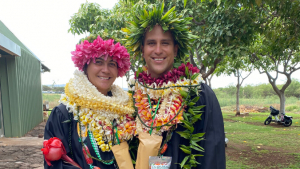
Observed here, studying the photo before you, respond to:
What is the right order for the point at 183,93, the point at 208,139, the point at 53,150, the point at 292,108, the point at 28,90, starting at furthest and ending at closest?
1. the point at 292,108
2. the point at 28,90
3. the point at 183,93
4. the point at 208,139
5. the point at 53,150

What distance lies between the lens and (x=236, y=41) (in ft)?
15.1

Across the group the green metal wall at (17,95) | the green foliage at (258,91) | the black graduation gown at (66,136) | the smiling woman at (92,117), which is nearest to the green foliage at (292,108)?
the green foliage at (258,91)

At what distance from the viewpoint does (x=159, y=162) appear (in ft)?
5.80

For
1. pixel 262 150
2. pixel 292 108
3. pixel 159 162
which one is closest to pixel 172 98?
pixel 159 162

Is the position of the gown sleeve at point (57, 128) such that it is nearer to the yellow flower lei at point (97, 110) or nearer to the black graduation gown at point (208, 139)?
the yellow flower lei at point (97, 110)

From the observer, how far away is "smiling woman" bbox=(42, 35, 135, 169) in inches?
73.8

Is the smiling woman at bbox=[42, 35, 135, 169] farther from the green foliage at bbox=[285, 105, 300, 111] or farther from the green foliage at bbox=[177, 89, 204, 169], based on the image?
the green foliage at bbox=[285, 105, 300, 111]

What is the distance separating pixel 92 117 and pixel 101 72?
42cm

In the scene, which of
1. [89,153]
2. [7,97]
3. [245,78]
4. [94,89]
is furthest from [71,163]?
[245,78]

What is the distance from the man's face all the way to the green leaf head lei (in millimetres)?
56

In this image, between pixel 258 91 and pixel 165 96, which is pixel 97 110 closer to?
pixel 165 96

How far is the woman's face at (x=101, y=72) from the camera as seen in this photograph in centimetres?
209

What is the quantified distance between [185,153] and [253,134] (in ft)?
27.5

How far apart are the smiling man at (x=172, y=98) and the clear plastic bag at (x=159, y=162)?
10 cm
